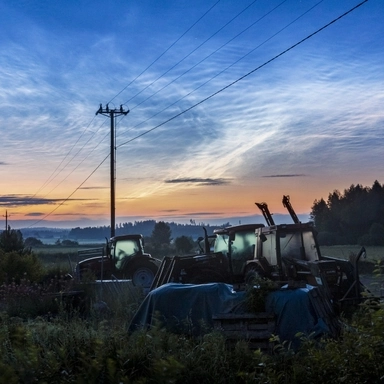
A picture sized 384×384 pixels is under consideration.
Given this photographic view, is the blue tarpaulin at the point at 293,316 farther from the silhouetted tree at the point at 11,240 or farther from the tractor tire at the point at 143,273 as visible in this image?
the silhouetted tree at the point at 11,240

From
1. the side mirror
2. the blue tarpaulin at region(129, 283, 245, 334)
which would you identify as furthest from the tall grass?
the side mirror

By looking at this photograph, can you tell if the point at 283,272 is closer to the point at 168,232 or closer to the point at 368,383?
the point at 368,383

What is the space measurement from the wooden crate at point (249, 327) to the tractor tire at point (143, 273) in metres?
13.6

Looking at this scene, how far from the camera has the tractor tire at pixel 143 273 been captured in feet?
82.8

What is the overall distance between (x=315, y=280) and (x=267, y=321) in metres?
4.90

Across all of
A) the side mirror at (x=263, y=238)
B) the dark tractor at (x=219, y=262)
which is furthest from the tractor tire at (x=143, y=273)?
the side mirror at (x=263, y=238)

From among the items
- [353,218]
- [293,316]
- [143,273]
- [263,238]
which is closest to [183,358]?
[293,316]

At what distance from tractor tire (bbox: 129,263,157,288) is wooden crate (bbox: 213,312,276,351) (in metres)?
13.6

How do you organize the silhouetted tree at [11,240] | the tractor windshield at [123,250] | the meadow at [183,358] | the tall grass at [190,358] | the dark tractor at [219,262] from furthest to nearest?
the silhouetted tree at [11,240]
the tractor windshield at [123,250]
the dark tractor at [219,262]
the tall grass at [190,358]
the meadow at [183,358]

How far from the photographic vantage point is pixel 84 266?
86.8ft

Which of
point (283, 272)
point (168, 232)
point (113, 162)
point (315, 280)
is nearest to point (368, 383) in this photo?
point (315, 280)

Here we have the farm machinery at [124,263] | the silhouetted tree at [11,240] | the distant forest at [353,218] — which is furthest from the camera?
the distant forest at [353,218]

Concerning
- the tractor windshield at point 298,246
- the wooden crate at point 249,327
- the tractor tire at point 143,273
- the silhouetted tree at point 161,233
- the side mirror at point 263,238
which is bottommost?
the wooden crate at point 249,327

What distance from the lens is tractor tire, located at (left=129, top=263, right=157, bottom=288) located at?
25.2m
